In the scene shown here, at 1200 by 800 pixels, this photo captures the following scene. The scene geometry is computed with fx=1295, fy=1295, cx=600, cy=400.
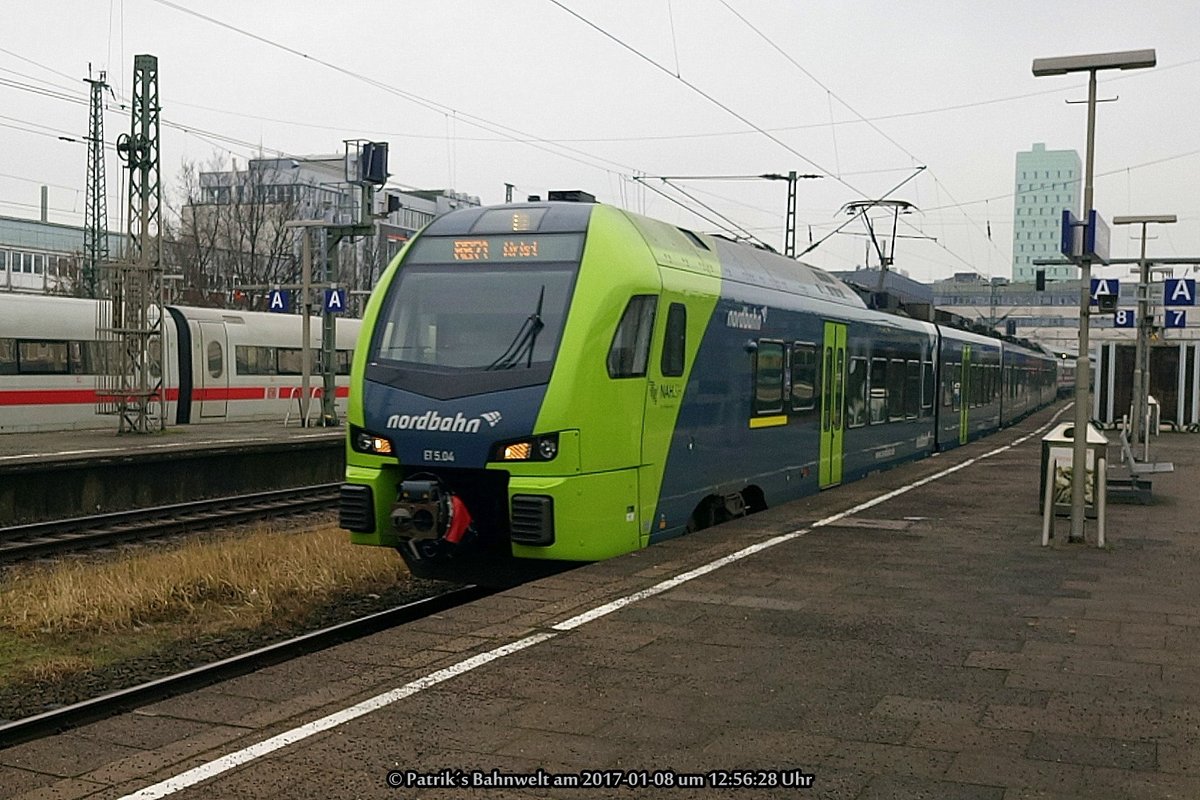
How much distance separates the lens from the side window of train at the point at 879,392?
1778 centimetres

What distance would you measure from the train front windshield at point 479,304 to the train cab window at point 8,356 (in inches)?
579

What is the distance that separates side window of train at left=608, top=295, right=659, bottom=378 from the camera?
954 centimetres

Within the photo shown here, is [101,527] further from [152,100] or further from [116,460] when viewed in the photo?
[152,100]

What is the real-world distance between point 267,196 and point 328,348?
25611mm

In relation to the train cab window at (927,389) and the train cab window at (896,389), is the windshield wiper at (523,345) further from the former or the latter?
the train cab window at (927,389)

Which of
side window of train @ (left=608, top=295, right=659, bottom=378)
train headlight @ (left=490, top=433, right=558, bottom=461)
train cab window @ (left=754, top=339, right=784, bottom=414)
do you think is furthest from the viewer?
train cab window @ (left=754, top=339, right=784, bottom=414)

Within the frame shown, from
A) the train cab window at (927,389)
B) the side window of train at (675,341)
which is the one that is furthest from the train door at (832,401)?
the train cab window at (927,389)

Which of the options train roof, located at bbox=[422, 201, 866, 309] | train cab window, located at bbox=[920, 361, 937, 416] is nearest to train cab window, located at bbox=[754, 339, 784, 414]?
train roof, located at bbox=[422, 201, 866, 309]

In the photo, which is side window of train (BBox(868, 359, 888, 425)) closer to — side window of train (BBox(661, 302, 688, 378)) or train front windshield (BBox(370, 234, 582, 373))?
side window of train (BBox(661, 302, 688, 378))

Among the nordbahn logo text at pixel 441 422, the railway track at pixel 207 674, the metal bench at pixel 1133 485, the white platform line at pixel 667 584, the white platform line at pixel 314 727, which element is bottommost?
the railway track at pixel 207 674

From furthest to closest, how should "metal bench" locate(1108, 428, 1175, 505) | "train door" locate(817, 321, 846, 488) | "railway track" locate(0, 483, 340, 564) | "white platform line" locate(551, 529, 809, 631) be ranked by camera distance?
1. "train door" locate(817, 321, 846, 488)
2. "metal bench" locate(1108, 428, 1175, 505)
3. "railway track" locate(0, 483, 340, 564)
4. "white platform line" locate(551, 529, 809, 631)

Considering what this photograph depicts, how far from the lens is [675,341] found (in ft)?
34.4

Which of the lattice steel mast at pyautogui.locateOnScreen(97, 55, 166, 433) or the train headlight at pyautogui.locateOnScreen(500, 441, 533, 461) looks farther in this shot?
the lattice steel mast at pyautogui.locateOnScreen(97, 55, 166, 433)

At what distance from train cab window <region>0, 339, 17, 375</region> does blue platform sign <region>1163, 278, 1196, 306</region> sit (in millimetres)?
21027
